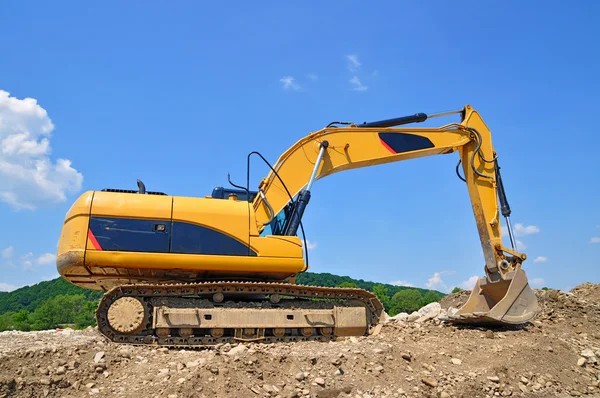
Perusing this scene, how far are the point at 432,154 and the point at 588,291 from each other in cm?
750

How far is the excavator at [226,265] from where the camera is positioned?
24.1ft

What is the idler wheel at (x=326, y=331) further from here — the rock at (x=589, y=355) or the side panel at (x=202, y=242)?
the rock at (x=589, y=355)

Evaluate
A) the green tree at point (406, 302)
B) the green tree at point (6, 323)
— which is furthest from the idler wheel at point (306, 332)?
the green tree at point (6, 323)

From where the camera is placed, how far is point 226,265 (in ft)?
25.0

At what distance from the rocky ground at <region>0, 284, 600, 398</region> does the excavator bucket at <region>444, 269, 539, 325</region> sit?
330 mm

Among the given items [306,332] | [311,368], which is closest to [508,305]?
[306,332]

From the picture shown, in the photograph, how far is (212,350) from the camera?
7141 millimetres

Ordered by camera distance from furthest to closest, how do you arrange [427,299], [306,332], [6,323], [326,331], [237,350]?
[6,323] < [427,299] < [326,331] < [306,332] < [237,350]

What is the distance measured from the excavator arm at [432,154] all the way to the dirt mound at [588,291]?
5645mm

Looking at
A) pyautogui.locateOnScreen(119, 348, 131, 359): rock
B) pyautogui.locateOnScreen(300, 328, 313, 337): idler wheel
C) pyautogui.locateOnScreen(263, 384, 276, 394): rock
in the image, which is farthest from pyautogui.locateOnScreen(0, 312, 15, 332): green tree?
pyautogui.locateOnScreen(263, 384, 276, 394): rock

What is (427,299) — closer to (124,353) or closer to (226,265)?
(226,265)

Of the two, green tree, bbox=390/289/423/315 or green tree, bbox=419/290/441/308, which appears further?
green tree, bbox=390/289/423/315

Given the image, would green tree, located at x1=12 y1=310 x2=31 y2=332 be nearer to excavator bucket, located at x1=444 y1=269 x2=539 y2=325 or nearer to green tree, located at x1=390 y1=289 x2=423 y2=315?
green tree, located at x1=390 y1=289 x2=423 y2=315

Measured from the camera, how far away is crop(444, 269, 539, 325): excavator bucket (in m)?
8.48
